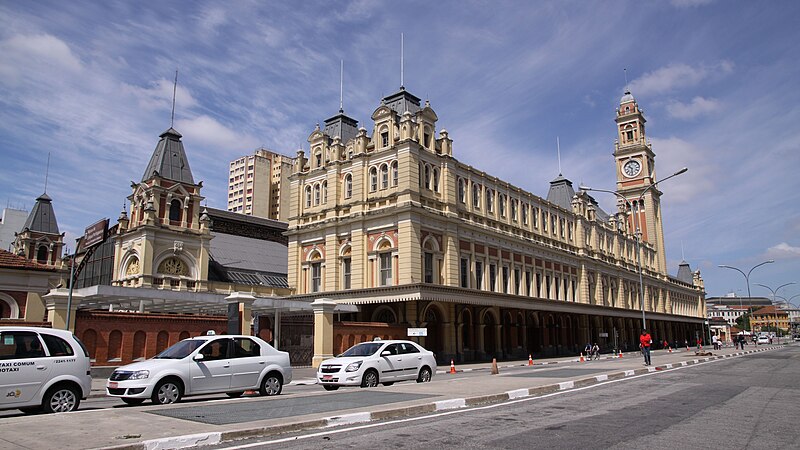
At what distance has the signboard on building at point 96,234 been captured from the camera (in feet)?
90.3

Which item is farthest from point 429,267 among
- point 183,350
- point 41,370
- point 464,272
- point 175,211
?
point 41,370

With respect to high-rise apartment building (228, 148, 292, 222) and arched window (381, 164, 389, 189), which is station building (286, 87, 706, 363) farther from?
high-rise apartment building (228, 148, 292, 222)

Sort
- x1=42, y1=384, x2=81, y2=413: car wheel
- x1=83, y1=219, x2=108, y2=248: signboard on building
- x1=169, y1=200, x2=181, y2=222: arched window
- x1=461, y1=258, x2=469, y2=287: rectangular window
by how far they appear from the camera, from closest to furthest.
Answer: x1=42, y1=384, x2=81, y2=413: car wheel → x1=83, y1=219, x2=108, y2=248: signboard on building → x1=461, y1=258, x2=469, y2=287: rectangular window → x1=169, y1=200, x2=181, y2=222: arched window

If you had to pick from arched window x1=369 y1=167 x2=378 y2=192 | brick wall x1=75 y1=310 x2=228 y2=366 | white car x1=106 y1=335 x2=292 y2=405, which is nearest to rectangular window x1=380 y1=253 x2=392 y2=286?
arched window x1=369 y1=167 x2=378 y2=192

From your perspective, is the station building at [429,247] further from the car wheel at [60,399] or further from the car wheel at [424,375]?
the car wheel at [60,399]

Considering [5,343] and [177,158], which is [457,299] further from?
[177,158]

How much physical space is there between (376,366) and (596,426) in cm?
997

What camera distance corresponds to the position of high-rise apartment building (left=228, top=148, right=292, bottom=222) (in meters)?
118

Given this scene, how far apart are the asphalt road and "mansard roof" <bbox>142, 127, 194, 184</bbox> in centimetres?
4426

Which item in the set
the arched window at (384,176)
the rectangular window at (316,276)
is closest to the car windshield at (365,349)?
the arched window at (384,176)

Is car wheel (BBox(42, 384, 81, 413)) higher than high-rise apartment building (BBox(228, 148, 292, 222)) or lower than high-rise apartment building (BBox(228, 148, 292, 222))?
lower

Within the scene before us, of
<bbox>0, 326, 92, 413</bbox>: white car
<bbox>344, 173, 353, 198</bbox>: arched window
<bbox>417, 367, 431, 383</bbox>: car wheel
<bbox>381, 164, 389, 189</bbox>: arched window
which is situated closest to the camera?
<bbox>0, 326, 92, 413</bbox>: white car

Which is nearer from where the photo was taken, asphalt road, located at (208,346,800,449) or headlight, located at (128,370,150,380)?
asphalt road, located at (208,346,800,449)

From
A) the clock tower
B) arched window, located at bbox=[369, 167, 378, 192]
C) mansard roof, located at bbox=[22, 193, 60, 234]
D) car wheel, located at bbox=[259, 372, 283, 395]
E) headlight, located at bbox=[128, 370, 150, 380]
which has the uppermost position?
the clock tower
